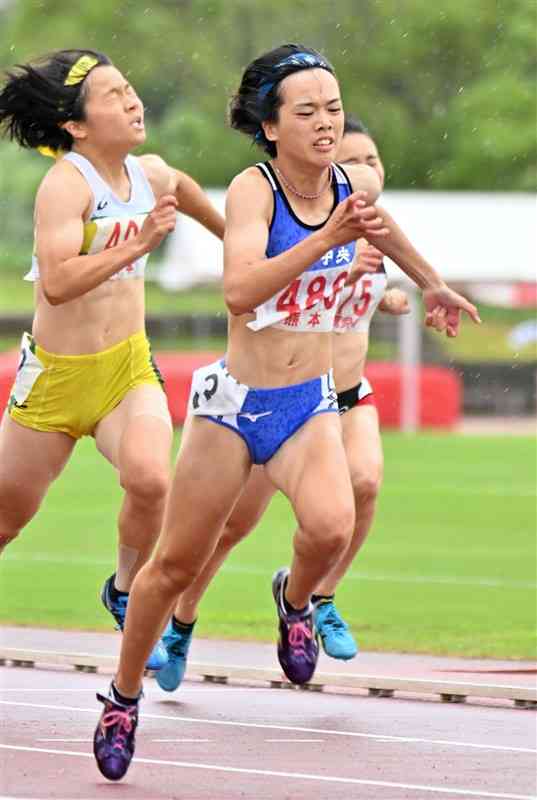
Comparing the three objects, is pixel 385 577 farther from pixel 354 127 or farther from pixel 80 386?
pixel 80 386

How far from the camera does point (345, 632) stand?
10250 millimetres

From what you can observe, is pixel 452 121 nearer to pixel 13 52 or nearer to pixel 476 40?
pixel 476 40

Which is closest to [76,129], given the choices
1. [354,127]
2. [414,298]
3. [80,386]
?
[80,386]

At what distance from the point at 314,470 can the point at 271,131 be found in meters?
1.26

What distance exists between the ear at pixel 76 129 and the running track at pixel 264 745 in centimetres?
237

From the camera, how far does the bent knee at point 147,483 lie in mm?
8945

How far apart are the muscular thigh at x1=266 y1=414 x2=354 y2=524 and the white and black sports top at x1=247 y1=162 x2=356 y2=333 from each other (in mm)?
362

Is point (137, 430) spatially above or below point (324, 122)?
below

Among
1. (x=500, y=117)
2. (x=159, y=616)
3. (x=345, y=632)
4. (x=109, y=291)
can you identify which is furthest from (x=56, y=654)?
(x=500, y=117)

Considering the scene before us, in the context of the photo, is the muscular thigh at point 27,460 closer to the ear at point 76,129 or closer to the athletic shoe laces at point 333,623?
the ear at point 76,129

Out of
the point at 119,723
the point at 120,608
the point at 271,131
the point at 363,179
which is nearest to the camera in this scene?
the point at 119,723

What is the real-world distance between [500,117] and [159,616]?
174 ft

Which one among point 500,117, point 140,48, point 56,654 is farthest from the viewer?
point 140,48

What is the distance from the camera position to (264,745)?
856 centimetres
